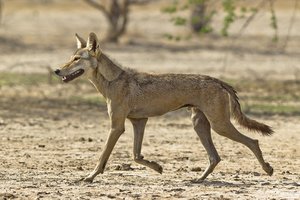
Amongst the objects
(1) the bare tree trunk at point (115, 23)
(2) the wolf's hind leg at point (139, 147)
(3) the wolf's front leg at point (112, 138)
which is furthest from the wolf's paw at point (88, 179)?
(1) the bare tree trunk at point (115, 23)

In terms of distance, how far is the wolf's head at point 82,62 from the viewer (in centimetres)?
1221

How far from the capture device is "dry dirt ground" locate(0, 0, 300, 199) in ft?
38.7

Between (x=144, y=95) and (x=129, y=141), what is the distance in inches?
146

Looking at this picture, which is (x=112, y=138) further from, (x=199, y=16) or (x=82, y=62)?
(x=199, y=16)

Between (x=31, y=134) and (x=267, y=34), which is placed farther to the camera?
(x=267, y=34)

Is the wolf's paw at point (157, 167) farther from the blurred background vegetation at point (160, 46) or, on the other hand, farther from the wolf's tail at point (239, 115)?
the blurred background vegetation at point (160, 46)

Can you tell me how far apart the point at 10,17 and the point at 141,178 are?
103 feet

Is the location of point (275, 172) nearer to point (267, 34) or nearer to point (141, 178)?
point (141, 178)

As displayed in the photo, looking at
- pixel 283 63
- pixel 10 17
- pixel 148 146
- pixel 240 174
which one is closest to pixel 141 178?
pixel 240 174

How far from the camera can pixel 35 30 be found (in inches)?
1578

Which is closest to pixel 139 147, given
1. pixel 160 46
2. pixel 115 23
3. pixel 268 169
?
pixel 268 169

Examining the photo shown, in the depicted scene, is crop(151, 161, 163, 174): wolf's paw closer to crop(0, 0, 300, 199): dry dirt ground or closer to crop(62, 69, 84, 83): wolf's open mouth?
crop(0, 0, 300, 199): dry dirt ground

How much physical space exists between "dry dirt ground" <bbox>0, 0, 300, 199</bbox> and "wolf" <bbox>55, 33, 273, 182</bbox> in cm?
46

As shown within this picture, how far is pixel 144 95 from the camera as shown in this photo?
12.4m
